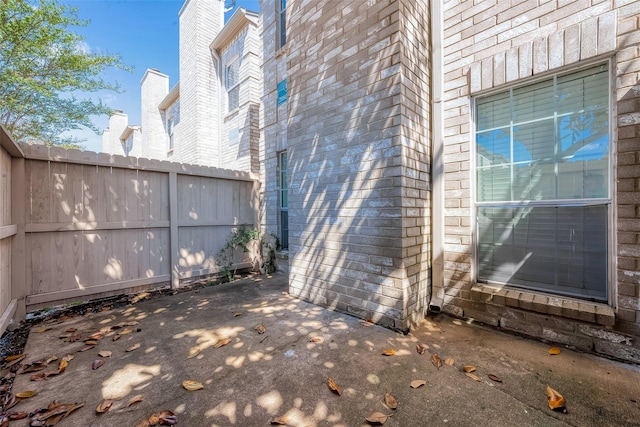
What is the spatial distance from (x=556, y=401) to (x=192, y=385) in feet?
7.54

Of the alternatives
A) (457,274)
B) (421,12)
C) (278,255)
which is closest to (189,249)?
(278,255)

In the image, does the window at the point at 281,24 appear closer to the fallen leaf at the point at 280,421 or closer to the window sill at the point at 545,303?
the window sill at the point at 545,303

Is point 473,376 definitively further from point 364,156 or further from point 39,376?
point 39,376

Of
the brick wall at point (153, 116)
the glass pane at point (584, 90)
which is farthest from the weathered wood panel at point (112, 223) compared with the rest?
the brick wall at point (153, 116)

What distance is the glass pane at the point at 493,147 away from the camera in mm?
2643

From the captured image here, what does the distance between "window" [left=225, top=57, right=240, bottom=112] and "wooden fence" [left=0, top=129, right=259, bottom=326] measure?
3.55 meters

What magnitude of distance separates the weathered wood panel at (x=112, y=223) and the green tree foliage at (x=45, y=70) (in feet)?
22.2

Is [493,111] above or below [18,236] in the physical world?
above

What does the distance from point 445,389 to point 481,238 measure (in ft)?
5.47

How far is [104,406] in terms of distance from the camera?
1583 mm

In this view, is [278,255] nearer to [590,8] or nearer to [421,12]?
[421,12]

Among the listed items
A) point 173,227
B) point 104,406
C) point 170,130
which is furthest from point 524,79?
point 170,130

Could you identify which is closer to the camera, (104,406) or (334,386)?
(104,406)

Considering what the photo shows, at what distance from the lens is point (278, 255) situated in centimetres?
499
